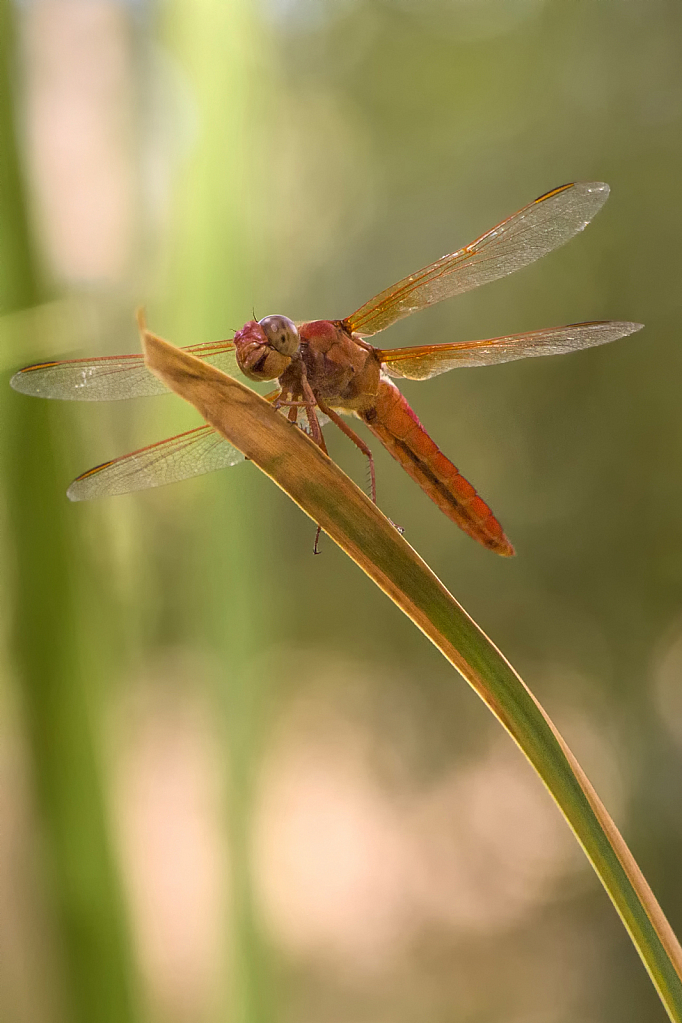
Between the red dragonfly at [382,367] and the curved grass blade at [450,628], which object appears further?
the red dragonfly at [382,367]

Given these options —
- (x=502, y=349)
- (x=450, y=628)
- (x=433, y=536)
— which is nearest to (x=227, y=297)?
(x=502, y=349)

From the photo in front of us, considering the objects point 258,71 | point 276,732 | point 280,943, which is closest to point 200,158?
point 258,71

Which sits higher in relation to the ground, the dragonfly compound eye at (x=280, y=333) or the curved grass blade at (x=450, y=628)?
the dragonfly compound eye at (x=280, y=333)

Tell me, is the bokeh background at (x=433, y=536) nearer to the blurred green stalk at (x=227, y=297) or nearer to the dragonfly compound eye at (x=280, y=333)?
the blurred green stalk at (x=227, y=297)

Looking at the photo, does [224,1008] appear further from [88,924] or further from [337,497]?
[337,497]

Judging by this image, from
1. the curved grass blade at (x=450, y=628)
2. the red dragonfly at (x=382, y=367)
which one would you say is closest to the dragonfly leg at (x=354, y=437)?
the red dragonfly at (x=382, y=367)

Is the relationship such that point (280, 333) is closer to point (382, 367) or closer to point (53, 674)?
point (382, 367)

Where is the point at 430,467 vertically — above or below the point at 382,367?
below
